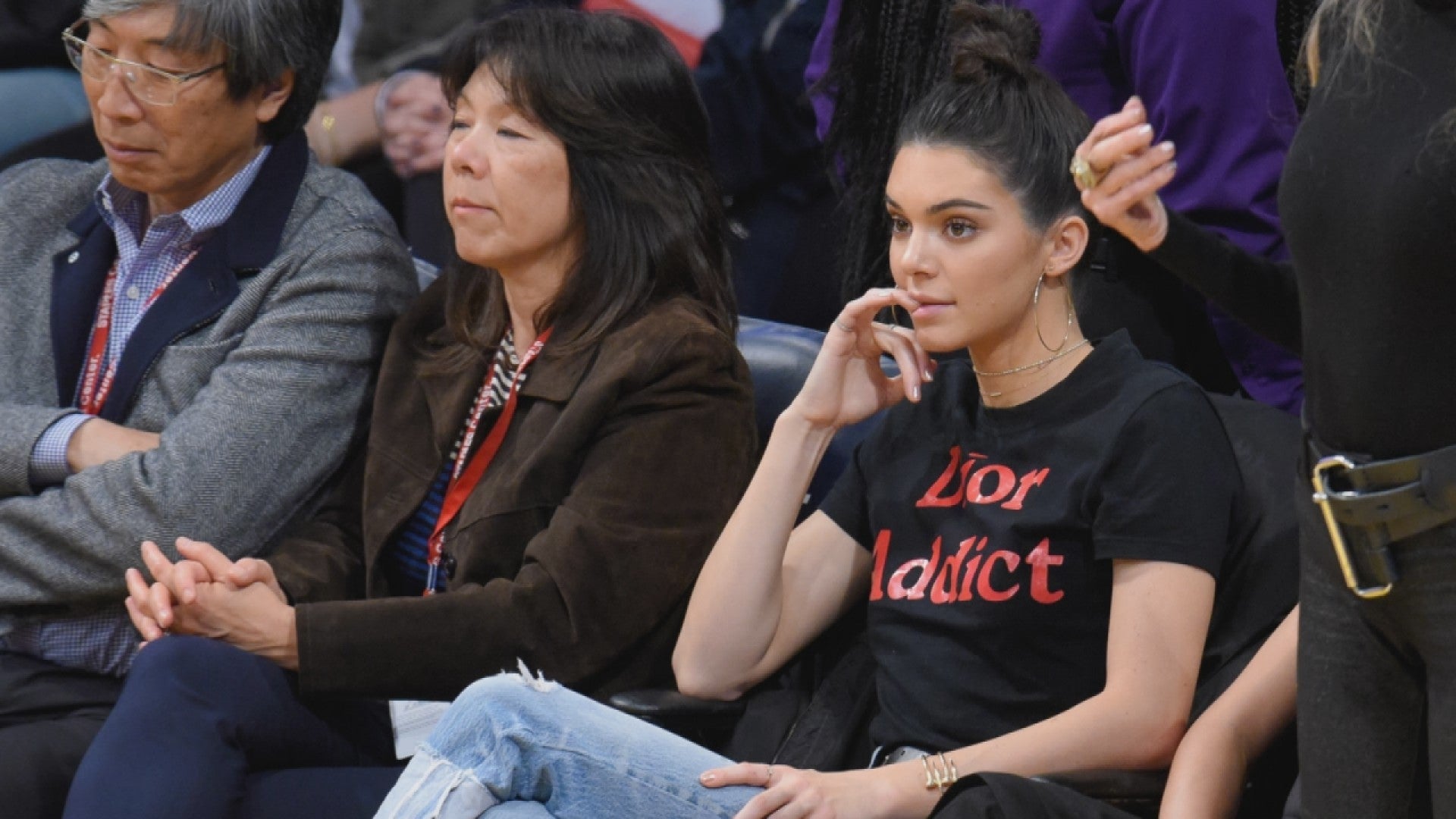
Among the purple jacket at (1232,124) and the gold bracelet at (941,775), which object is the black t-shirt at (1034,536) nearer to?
the gold bracelet at (941,775)

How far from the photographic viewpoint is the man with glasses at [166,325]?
2852 millimetres

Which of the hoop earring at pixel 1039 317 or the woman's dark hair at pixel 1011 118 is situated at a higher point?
the woman's dark hair at pixel 1011 118

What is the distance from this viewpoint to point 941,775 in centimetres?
227

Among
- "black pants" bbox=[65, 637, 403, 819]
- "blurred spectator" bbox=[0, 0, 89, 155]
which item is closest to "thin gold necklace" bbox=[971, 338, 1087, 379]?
"black pants" bbox=[65, 637, 403, 819]

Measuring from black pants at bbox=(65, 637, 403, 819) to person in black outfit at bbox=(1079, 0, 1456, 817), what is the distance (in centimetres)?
132

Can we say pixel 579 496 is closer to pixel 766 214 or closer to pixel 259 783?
pixel 259 783

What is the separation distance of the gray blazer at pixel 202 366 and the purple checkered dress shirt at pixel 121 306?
2 cm

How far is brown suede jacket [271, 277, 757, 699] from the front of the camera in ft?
8.62

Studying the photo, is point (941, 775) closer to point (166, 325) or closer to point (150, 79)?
point (166, 325)

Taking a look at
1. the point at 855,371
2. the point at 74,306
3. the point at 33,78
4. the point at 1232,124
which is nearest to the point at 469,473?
the point at 855,371

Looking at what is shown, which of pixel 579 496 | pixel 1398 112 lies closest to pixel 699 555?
pixel 579 496

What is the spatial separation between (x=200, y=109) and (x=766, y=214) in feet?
4.06

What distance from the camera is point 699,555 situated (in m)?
2.71

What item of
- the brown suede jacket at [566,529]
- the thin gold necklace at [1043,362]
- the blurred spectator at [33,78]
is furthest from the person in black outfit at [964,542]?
the blurred spectator at [33,78]
